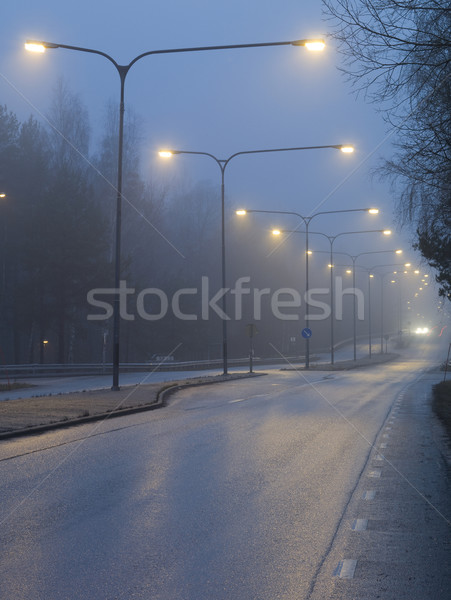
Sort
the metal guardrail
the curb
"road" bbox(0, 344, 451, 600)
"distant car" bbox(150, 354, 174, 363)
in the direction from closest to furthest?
"road" bbox(0, 344, 451, 600) < the curb < the metal guardrail < "distant car" bbox(150, 354, 174, 363)

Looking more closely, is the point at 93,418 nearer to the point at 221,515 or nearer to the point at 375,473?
the point at 375,473

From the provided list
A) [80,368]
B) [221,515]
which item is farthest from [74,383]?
[221,515]

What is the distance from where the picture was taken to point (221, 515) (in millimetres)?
7141

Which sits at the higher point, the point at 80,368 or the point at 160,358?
the point at 160,358

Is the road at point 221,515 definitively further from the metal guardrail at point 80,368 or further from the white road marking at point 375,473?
the metal guardrail at point 80,368

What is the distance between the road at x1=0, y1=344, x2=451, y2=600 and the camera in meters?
5.15

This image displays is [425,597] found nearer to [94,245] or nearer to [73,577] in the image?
[73,577]

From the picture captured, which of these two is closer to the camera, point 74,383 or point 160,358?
point 74,383

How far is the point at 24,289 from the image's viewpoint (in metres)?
51.8

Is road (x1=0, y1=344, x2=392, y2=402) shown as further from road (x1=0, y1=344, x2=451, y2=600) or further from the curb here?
road (x1=0, y1=344, x2=451, y2=600)

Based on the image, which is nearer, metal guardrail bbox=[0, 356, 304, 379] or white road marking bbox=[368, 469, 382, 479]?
white road marking bbox=[368, 469, 382, 479]

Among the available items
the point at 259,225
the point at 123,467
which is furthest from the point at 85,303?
the point at 259,225

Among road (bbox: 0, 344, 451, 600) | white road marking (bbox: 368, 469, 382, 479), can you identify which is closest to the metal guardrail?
road (bbox: 0, 344, 451, 600)

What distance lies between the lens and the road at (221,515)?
16.9 ft
